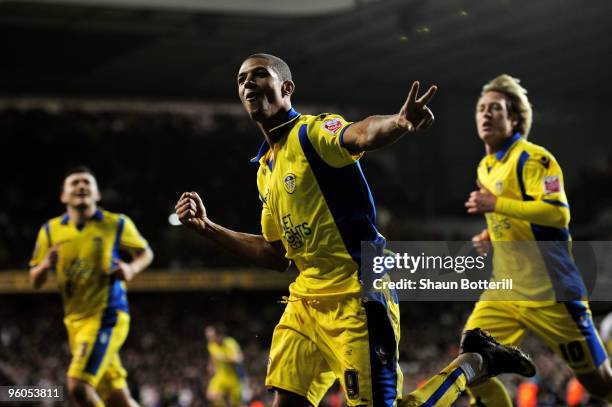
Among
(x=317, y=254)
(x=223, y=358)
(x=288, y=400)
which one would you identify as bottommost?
(x=288, y=400)

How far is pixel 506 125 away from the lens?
5.70 m

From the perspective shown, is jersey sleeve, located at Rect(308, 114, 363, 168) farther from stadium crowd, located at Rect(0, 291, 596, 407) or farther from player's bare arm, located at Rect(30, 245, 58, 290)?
stadium crowd, located at Rect(0, 291, 596, 407)

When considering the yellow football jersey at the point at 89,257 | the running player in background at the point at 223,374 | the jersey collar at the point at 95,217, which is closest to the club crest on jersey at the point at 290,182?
the yellow football jersey at the point at 89,257

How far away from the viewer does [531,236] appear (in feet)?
17.9

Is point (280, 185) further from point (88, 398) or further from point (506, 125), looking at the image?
point (88, 398)

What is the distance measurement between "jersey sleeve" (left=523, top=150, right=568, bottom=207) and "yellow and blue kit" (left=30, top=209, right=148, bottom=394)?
10.3 feet

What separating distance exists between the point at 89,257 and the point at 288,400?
3166 mm

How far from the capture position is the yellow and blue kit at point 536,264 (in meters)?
5.27

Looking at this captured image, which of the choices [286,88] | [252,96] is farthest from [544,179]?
[252,96]

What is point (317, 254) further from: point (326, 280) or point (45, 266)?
point (45, 266)

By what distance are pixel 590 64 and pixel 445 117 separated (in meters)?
2.49

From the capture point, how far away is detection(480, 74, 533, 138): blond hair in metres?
5.71

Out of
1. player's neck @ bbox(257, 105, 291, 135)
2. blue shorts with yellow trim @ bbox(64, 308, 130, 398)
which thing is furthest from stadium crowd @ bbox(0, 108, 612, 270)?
player's neck @ bbox(257, 105, 291, 135)

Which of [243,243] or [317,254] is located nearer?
[317,254]
